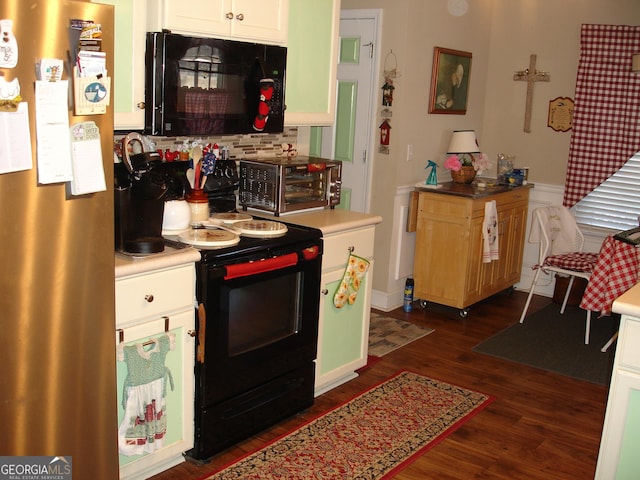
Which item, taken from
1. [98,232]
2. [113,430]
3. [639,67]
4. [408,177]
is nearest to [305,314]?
[113,430]

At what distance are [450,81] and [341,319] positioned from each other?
7.90 feet

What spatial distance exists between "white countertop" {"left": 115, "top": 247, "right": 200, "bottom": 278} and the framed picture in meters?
2.89

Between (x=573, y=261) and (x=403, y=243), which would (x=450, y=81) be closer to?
(x=403, y=243)

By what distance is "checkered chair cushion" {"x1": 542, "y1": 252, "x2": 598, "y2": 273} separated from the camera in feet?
15.0

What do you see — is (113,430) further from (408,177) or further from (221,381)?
(408,177)

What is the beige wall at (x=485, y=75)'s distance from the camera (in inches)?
191

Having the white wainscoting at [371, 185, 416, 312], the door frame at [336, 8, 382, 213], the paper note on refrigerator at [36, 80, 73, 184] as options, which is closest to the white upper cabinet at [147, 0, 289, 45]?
the paper note on refrigerator at [36, 80, 73, 184]

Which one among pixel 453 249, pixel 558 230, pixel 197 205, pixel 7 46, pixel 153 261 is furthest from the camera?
pixel 558 230

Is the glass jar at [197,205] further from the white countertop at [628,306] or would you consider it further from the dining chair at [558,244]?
the dining chair at [558,244]

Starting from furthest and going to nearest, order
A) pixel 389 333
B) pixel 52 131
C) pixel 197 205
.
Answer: pixel 389 333 → pixel 197 205 → pixel 52 131

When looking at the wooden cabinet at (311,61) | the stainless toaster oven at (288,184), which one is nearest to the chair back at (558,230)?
the stainless toaster oven at (288,184)

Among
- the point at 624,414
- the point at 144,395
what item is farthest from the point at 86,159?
the point at 624,414

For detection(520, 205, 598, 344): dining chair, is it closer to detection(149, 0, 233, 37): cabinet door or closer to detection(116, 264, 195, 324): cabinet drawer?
detection(149, 0, 233, 37): cabinet door

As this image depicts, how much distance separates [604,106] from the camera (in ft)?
17.0
